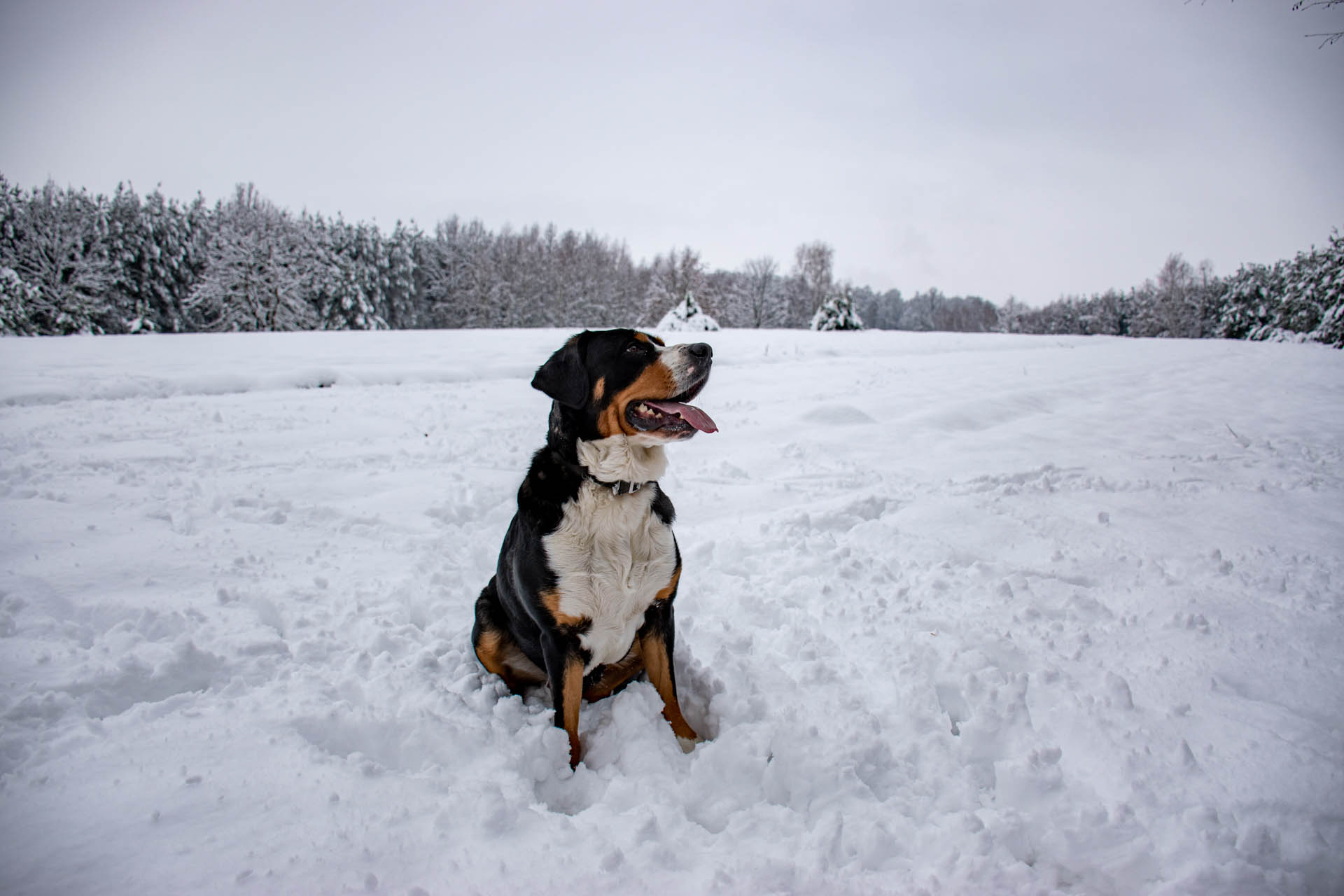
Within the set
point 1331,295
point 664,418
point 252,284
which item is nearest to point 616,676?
point 664,418

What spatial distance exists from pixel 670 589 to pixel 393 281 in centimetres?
5543

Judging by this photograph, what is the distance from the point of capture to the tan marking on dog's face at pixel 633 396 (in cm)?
254

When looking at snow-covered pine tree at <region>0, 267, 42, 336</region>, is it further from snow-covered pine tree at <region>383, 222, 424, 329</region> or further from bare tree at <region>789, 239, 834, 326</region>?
bare tree at <region>789, 239, 834, 326</region>

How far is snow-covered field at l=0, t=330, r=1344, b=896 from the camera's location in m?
1.81

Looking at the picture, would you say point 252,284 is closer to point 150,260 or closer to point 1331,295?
point 150,260

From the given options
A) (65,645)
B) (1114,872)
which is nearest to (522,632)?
(65,645)

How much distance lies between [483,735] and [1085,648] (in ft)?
9.37

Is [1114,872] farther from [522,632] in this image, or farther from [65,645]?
[65,645]

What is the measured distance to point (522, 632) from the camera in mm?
2738

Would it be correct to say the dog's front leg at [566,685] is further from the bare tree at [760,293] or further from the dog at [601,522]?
the bare tree at [760,293]

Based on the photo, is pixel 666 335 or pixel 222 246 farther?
pixel 222 246

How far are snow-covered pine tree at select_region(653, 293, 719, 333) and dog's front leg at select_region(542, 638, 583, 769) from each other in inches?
841

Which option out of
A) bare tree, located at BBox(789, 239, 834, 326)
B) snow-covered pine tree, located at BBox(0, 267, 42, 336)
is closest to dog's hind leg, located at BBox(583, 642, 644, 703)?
snow-covered pine tree, located at BBox(0, 267, 42, 336)

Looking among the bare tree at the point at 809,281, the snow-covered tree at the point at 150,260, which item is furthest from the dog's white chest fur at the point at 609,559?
the bare tree at the point at 809,281
